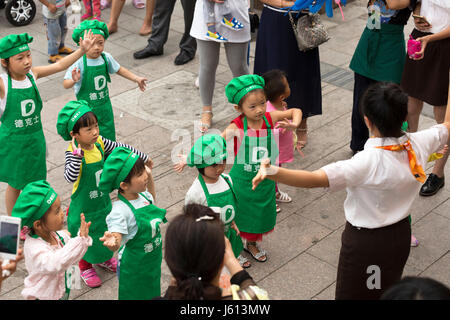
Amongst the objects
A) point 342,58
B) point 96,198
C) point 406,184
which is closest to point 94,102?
point 96,198

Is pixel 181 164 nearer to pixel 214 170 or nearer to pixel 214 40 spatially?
pixel 214 170

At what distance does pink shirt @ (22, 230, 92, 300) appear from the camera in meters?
3.63

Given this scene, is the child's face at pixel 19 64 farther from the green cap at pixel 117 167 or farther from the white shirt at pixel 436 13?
the white shirt at pixel 436 13

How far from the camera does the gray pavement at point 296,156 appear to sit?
4.93 metres

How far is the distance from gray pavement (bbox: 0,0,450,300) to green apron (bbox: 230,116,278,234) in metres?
0.39

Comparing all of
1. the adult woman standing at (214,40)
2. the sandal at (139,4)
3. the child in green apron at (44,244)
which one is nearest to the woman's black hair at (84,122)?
the child in green apron at (44,244)

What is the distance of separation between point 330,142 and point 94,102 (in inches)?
103

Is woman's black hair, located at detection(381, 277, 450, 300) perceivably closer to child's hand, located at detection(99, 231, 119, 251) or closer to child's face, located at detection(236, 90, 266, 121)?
child's hand, located at detection(99, 231, 119, 251)

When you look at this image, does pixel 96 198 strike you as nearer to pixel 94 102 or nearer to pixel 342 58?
pixel 94 102

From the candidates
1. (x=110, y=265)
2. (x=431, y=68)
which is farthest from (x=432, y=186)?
(x=110, y=265)

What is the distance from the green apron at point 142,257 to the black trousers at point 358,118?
2773 mm

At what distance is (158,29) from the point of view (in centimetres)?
871

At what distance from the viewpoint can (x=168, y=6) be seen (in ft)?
28.6

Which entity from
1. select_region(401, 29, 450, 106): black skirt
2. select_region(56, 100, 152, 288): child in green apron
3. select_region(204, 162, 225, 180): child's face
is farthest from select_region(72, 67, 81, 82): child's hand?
select_region(401, 29, 450, 106): black skirt
